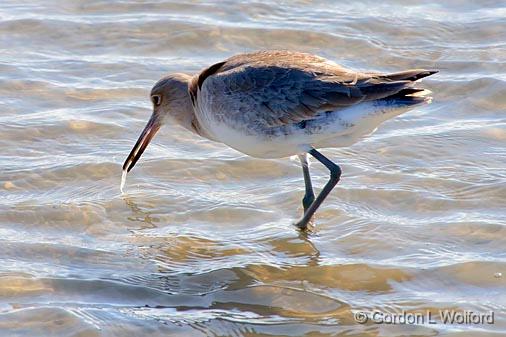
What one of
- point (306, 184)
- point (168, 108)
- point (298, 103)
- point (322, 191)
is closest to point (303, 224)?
point (322, 191)

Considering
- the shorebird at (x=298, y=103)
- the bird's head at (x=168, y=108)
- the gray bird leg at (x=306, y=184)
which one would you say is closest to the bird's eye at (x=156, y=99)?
the bird's head at (x=168, y=108)

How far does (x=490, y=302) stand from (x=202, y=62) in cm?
421

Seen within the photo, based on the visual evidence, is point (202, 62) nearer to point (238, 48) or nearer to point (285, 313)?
point (238, 48)

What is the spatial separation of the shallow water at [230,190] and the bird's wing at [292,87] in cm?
74

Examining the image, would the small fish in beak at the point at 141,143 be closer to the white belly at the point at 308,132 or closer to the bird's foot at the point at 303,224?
the white belly at the point at 308,132

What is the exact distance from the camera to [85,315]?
592 centimetres

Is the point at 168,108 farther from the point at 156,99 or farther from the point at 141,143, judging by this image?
the point at 141,143

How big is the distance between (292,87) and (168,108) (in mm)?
1208

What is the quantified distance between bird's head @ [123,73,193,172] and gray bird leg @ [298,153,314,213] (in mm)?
853

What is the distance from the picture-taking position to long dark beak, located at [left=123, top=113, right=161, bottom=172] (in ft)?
25.4

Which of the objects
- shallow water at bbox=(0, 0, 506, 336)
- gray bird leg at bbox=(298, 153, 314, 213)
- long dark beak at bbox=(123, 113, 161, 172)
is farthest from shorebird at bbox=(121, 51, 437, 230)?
long dark beak at bbox=(123, 113, 161, 172)

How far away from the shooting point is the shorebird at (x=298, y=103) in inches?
264

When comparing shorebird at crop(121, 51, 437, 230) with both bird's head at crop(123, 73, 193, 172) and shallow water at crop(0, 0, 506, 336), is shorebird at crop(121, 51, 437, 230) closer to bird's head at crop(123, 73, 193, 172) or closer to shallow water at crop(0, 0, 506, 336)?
bird's head at crop(123, 73, 193, 172)

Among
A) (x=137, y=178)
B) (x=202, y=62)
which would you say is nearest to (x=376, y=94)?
(x=137, y=178)
